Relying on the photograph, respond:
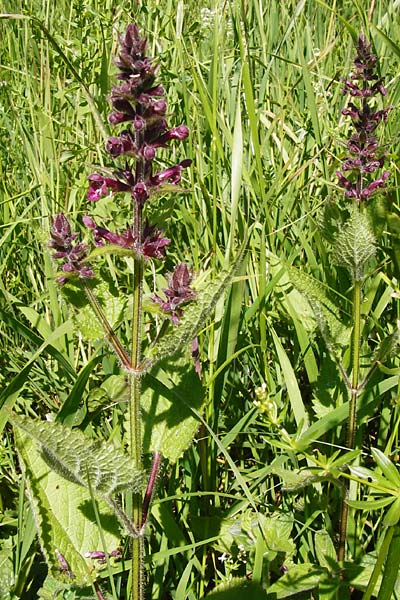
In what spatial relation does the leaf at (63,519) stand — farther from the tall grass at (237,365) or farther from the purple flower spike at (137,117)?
the purple flower spike at (137,117)

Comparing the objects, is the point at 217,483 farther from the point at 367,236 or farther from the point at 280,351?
the point at 367,236

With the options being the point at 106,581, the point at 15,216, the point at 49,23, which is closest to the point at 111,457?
the point at 106,581

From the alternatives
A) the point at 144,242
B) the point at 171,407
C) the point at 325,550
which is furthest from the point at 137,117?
the point at 325,550

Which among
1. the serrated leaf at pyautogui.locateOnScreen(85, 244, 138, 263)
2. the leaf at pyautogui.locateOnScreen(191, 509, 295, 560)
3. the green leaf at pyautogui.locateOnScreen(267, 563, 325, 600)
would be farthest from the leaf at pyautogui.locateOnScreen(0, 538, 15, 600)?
the serrated leaf at pyautogui.locateOnScreen(85, 244, 138, 263)

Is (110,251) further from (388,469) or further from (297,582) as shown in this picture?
(297,582)

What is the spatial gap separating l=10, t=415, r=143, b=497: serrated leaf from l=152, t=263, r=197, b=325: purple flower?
327 mm

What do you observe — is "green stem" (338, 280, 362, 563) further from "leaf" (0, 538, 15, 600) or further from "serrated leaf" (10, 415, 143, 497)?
"leaf" (0, 538, 15, 600)

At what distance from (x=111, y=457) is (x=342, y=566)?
2.17ft

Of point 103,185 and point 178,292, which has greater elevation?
point 103,185

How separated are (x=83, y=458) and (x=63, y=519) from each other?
1.31 feet

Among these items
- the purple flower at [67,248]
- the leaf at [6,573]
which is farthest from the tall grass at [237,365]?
the purple flower at [67,248]

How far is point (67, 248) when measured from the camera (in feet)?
5.02

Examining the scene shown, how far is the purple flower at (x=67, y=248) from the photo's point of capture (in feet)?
4.93

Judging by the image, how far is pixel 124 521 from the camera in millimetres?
1521
